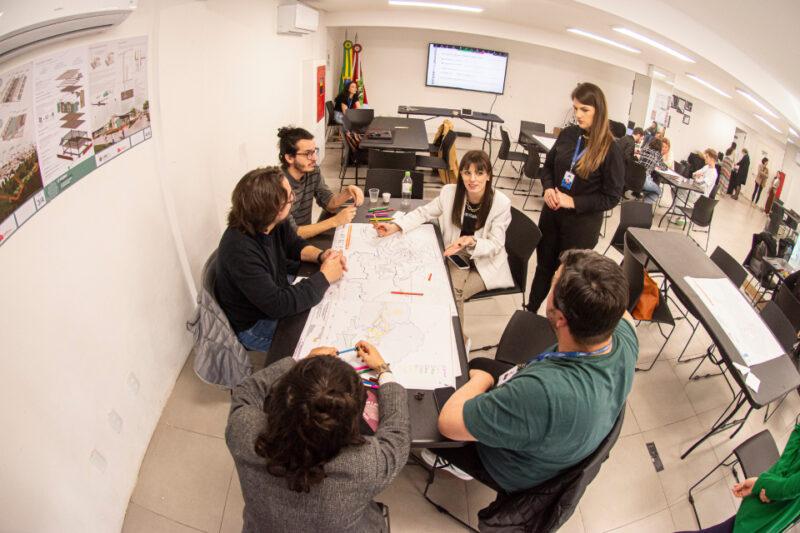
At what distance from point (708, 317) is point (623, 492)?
1071 millimetres

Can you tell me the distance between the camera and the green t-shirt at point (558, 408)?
117cm

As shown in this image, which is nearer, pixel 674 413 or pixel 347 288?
pixel 347 288

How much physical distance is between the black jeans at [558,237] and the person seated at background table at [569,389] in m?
1.53

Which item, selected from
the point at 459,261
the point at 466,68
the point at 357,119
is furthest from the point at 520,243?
the point at 466,68

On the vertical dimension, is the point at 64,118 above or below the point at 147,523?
above

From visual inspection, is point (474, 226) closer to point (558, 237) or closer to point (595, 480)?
point (558, 237)

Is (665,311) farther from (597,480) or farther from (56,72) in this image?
(56,72)

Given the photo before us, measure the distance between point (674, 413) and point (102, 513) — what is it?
3.20m

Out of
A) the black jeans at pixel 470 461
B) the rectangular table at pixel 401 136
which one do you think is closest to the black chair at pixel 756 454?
the black jeans at pixel 470 461

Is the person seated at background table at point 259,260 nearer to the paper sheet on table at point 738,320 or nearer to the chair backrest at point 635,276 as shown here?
the chair backrest at point 635,276

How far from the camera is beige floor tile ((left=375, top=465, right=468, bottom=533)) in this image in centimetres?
196

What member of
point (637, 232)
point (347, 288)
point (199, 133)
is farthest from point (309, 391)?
point (637, 232)

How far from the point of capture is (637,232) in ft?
10.8

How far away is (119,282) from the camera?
1913 mm
